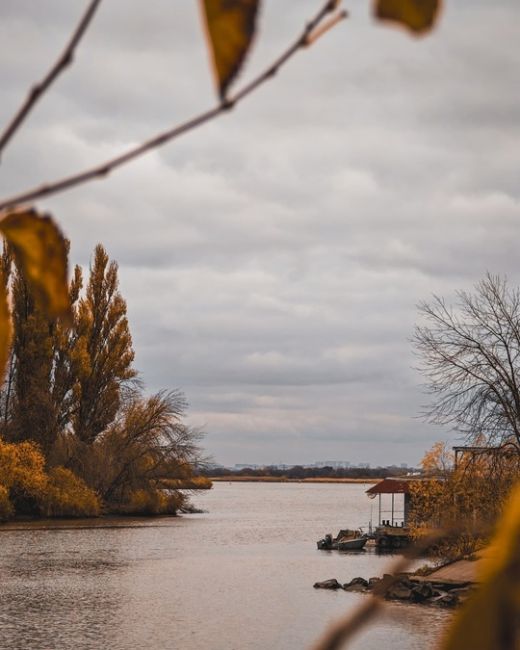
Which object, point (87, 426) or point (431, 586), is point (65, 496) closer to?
point (87, 426)

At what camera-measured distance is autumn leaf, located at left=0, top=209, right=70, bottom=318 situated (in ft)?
1.19

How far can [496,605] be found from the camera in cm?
21

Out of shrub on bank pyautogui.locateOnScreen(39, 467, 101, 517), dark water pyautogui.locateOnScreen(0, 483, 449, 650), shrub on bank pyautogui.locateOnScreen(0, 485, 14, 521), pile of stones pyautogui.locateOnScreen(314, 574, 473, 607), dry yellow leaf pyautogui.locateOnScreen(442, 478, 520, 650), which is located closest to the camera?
dry yellow leaf pyautogui.locateOnScreen(442, 478, 520, 650)

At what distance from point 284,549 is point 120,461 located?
420 inches

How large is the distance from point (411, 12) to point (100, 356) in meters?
45.5

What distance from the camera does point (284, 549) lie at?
125 feet

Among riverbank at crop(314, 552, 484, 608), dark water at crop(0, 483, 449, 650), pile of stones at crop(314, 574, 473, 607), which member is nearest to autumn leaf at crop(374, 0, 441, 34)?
dark water at crop(0, 483, 449, 650)

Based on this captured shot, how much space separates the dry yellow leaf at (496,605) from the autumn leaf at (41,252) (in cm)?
20

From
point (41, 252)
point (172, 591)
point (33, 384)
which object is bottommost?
point (172, 591)

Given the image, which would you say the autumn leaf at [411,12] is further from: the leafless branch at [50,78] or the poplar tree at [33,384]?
the poplar tree at [33,384]

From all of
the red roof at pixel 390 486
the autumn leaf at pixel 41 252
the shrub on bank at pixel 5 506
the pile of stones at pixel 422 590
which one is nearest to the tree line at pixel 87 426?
the shrub on bank at pixel 5 506

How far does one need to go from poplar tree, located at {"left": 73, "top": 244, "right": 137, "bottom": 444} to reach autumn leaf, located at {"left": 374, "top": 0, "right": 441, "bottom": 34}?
4290 cm

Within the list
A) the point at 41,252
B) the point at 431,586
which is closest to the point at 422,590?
the point at 431,586

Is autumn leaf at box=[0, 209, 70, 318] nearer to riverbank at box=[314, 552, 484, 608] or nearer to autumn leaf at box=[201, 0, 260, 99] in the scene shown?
autumn leaf at box=[201, 0, 260, 99]
